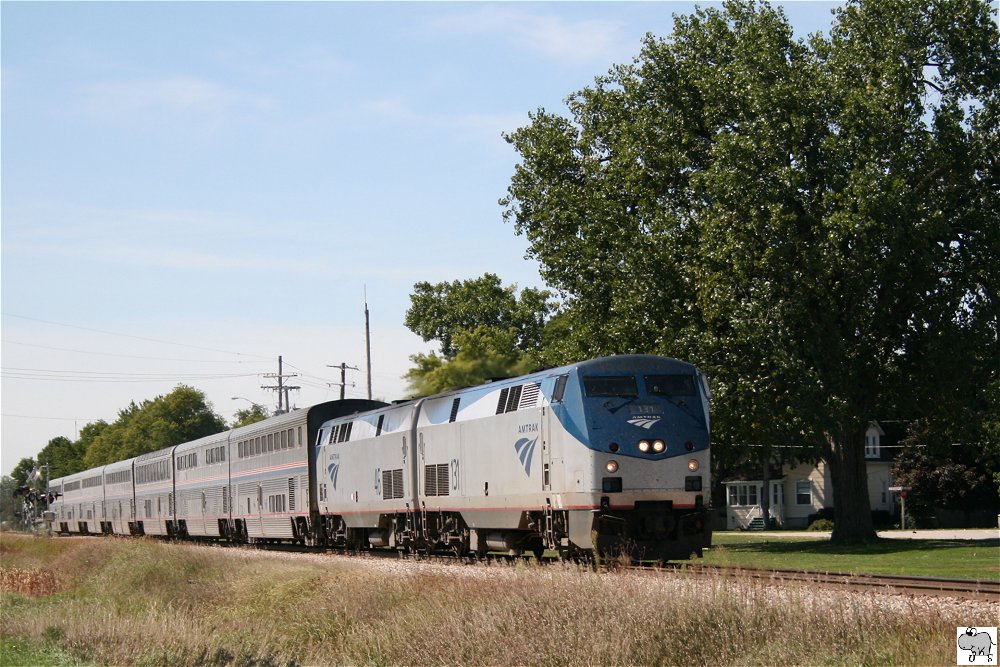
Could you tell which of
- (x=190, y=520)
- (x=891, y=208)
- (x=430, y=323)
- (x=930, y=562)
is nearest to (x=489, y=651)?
(x=930, y=562)

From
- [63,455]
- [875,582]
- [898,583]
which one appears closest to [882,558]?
[898,583]

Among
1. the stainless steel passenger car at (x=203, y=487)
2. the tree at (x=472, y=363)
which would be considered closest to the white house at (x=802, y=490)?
the tree at (x=472, y=363)

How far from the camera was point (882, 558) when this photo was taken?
29.3 meters

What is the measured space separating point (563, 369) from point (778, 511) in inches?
2236

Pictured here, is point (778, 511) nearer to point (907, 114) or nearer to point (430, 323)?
A: point (430, 323)

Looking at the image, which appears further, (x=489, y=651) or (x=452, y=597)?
(x=452, y=597)

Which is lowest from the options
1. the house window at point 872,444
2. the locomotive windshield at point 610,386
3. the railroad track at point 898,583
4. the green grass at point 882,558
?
the green grass at point 882,558

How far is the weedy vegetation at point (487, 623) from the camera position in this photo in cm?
1352

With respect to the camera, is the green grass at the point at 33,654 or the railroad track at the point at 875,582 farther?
the railroad track at the point at 875,582

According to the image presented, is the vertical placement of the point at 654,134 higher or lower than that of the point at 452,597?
higher

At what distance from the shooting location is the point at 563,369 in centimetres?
2361

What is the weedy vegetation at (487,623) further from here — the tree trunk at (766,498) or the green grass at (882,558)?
the tree trunk at (766,498)

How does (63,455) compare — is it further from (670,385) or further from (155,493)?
(670,385)

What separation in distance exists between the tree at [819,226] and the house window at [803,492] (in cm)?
4041
